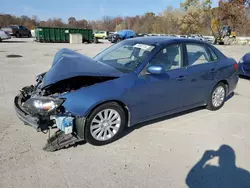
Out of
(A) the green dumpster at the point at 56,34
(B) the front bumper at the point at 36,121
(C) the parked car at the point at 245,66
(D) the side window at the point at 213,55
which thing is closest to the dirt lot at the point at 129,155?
(B) the front bumper at the point at 36,121

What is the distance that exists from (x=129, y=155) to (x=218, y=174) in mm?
1188

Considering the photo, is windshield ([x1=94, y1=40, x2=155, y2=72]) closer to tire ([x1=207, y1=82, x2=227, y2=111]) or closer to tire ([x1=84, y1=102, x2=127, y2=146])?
tire ([x1=84, y1=102, x2=127, y2=146])

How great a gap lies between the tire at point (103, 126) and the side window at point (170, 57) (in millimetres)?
1019

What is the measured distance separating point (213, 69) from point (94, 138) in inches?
113

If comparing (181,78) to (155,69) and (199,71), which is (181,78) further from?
(155,69)

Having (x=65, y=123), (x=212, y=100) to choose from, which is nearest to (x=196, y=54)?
(x=212, y=100)

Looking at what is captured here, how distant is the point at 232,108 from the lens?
5.29 metres

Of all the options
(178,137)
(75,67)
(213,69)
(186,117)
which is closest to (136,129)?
(178,137)

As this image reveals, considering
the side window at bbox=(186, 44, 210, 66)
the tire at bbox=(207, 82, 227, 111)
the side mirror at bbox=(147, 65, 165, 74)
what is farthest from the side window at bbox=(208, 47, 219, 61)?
the side mirror at bbox=(147, 65, 165, 74)

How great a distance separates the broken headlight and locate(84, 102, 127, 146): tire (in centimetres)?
48

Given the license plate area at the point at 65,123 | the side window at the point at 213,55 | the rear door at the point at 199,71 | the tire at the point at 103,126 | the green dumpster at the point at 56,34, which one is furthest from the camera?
the green dumpster at the point at 56,34

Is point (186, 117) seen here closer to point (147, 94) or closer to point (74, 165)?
point (147, 94)

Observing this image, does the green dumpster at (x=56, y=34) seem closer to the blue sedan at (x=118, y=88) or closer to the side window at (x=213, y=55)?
the blue sedan at (x=118, y=88)

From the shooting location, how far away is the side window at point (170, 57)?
3842 mm
